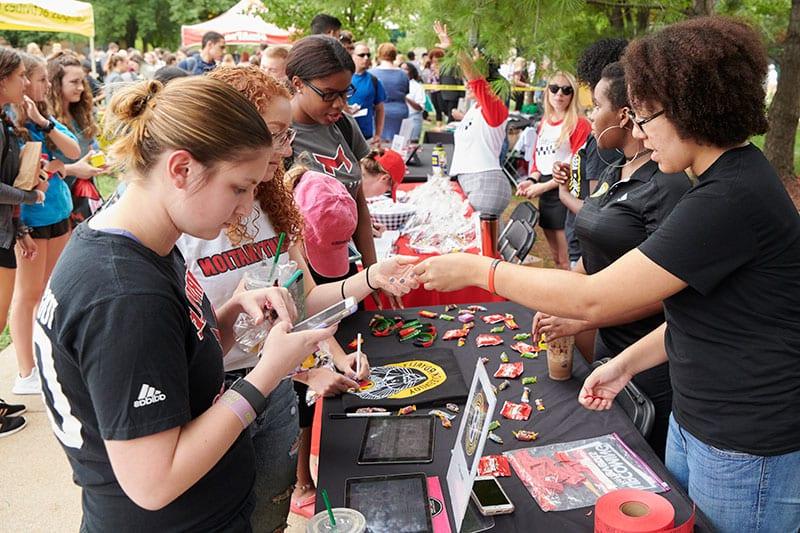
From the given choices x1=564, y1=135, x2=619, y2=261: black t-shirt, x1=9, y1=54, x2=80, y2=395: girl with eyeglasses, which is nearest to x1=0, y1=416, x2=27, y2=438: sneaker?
x1=9, y1=54, x2=80, y2=395: girl with eyeglasses

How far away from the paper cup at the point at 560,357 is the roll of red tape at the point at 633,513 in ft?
2.40

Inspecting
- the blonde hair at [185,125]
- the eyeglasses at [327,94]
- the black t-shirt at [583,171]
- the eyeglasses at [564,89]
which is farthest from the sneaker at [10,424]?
the eyeglasses at [564,89]

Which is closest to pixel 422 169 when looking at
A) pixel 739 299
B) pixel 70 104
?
pixel 70 104

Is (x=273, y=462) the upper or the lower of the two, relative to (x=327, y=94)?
lower

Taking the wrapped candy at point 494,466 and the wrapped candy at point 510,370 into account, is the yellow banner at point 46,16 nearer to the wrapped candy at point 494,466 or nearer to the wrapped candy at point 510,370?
the wrapped candy at point 510,370

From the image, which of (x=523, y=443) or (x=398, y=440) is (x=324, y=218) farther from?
(x=523, y=443)

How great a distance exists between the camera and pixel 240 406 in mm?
1169

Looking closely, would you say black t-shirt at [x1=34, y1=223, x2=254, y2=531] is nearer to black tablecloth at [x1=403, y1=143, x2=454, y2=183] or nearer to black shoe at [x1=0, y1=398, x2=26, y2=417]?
black shoe at [x1=0, y1=398, x2=26, y2=417]

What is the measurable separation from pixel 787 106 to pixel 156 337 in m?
7.58

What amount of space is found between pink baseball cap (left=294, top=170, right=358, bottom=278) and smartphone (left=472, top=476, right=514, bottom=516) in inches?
50.5

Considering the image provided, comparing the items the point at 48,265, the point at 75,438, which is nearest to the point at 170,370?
the point at 75,438

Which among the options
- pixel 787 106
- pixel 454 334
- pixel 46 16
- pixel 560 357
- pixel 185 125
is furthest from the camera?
pixel 46 16

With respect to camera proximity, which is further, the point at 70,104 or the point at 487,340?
the point at 70,104

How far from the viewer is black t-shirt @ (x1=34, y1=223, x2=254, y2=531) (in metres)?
1.00
